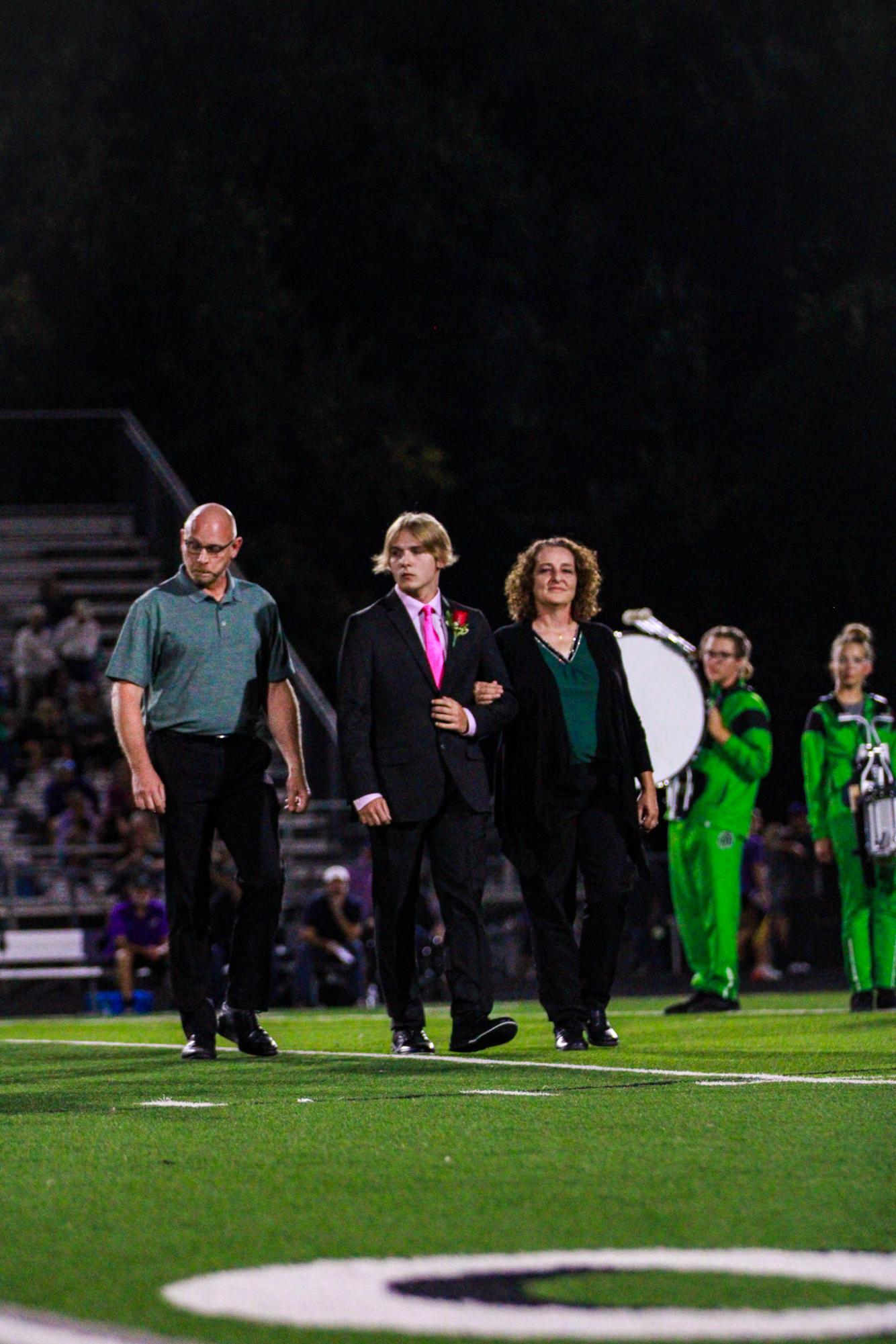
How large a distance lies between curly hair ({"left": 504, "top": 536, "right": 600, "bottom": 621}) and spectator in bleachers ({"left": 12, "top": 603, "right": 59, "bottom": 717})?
54.0 ft

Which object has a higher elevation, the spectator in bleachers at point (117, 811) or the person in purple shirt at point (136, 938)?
the spectator in bleachers at point (117, 811)

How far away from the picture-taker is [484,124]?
42188 mm

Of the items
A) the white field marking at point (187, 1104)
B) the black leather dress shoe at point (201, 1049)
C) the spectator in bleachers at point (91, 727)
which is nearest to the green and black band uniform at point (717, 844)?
the black leather dress shoe at point (201, 1049)

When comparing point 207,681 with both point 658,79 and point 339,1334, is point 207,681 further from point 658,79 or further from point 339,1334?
point 658,79

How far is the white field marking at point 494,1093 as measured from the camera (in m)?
6.61

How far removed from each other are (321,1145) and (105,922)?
1600 cm

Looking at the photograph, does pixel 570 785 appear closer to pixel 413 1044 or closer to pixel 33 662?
pixel 413 1044

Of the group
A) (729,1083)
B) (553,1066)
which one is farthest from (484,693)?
(729,1083)

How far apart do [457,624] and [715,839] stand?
12.3 feet

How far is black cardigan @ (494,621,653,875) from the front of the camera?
8.83 meters

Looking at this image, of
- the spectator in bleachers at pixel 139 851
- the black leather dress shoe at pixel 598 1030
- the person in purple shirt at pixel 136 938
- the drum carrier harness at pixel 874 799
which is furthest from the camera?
the spectator in bleachers at pixel 139 851

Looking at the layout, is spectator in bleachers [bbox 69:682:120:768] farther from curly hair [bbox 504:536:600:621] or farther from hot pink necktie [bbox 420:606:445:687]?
hot pink necktie [bbox 420:606:445:687]

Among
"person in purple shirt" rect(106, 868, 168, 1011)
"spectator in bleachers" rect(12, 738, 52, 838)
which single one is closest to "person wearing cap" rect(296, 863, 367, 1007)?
"person in purple shirt" rect(106, 868, 168, 1011)

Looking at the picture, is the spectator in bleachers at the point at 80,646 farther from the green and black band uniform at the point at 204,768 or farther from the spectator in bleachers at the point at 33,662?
the green and black band uniform at the point at 204,768
